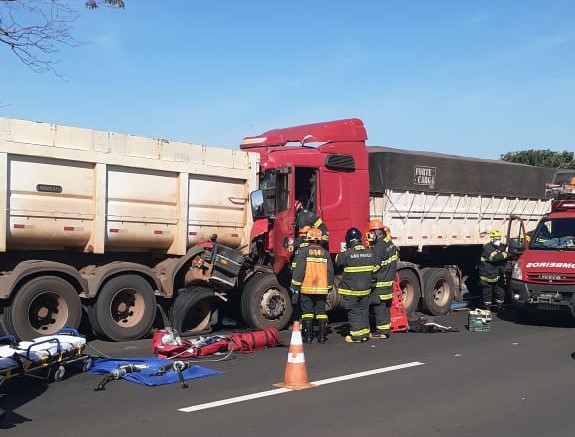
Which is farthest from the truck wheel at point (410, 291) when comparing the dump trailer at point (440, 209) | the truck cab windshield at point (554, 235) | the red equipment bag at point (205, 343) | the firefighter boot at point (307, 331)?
the red equipment bag at point (205, 343)

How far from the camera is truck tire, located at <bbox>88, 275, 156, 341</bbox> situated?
952 cm

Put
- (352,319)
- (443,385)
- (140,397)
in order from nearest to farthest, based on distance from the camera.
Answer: (140,397) → (443,385) → (352,319)

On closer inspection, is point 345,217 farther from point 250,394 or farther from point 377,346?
point 250,394

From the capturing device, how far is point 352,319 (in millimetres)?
10234

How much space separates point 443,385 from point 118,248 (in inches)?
201

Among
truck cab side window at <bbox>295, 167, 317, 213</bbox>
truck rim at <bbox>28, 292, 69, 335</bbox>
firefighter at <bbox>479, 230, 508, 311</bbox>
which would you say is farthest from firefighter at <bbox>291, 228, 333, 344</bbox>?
firefighter at <bbox>479, 230, 508, 311</bbox>

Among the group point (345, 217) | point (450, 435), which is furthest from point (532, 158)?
point (450, 435)

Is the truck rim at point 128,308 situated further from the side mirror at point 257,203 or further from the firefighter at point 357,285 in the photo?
the firefighter at point 357,285

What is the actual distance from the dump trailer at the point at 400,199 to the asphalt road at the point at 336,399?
266cm

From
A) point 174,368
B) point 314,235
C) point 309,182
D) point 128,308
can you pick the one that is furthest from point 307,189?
point 174,368

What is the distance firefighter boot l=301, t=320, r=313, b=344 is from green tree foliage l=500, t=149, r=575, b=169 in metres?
32.5

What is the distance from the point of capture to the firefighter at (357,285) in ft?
33.5

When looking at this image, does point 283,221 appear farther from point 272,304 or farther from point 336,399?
point 336,399

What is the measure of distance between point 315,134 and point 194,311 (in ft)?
12.2
